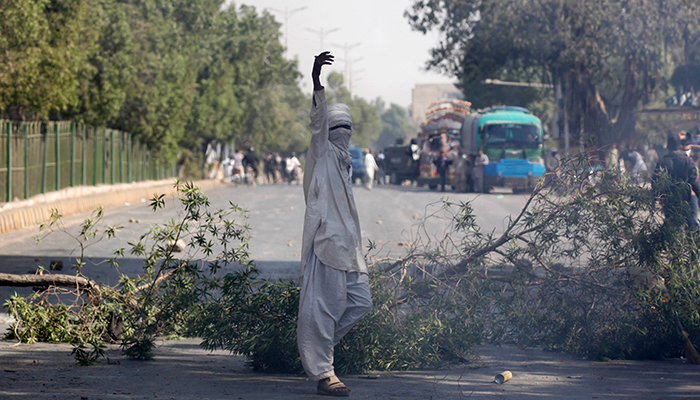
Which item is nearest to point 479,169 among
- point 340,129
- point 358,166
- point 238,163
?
point 238,163

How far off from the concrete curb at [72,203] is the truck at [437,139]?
459 inches

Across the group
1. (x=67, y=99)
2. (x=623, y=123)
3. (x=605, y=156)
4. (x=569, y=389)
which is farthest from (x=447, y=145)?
(x=569, y=389)

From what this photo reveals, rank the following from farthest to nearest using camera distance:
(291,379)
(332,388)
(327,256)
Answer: (291,379)
(327,256)
(332,388)

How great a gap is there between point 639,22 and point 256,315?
1028 inches

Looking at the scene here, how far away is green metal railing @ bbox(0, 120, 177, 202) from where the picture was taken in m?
17.6

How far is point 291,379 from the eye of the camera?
528 cm

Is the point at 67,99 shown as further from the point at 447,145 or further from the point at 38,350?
the point at 447,145

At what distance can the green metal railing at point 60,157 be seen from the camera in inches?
693

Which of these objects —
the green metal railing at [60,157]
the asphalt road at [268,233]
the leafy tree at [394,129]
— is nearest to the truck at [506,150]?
the asphalt road at [268,233]

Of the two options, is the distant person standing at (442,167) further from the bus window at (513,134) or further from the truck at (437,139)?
the bus window at (513,134)

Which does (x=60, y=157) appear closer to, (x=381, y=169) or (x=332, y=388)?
(x=332, y=388)

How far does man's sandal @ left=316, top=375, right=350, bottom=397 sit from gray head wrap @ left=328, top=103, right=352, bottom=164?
4.43 feet

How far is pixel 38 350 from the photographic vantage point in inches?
235

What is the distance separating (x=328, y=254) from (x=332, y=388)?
79cm
